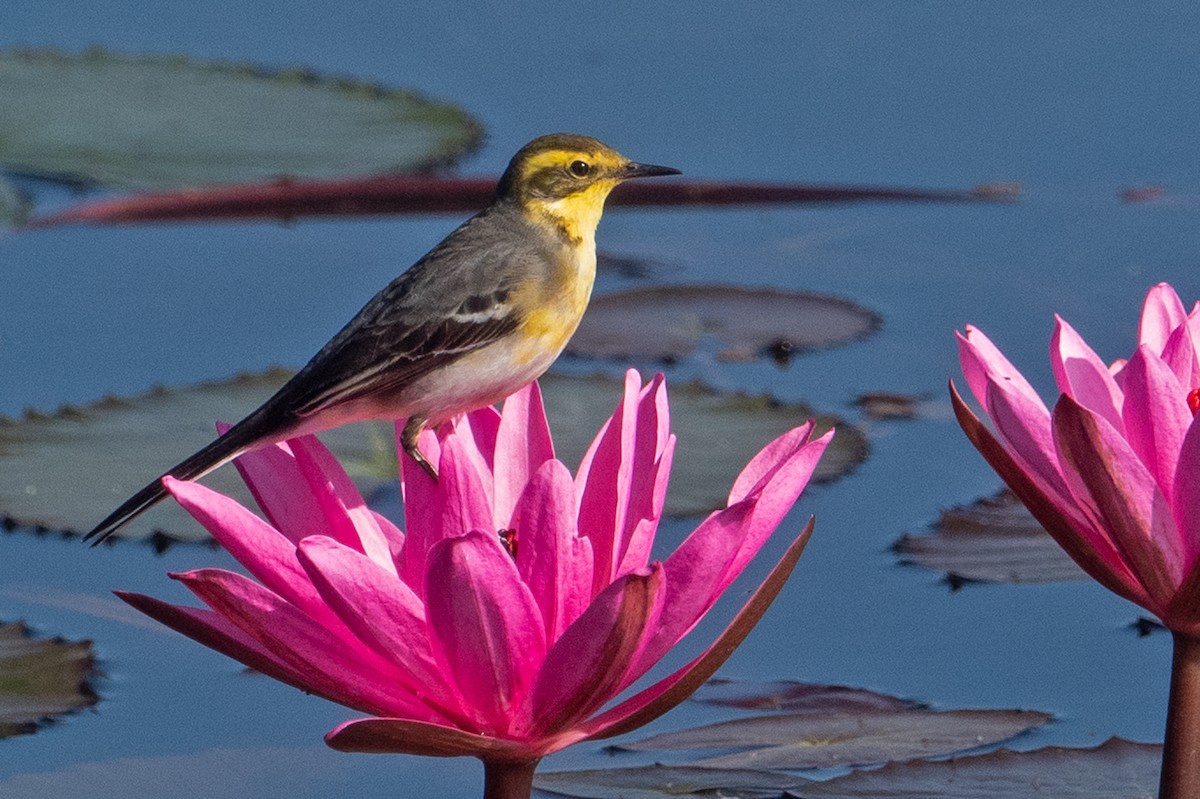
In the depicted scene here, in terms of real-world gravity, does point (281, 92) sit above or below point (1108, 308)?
above

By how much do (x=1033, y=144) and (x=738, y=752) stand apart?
2994 mm

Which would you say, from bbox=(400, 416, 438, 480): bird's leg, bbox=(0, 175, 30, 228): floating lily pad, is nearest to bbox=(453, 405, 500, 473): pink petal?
bbox=(400, 416, 438, 480): bird's leg

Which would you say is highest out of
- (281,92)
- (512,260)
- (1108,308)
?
(281,92)

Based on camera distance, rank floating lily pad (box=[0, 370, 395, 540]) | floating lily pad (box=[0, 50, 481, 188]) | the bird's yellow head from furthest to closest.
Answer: floating lily pad (box=[0, 50, 481, 188]) < floating lily pad (box=[0, 370, 395, 540]) < the bird's yellow head

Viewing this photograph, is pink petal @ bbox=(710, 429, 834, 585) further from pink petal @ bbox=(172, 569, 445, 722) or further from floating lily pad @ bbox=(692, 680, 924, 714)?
floating lily pad @ bbox=(692, 680, 924, 714)

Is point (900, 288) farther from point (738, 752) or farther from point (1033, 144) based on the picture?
point (738, 752)

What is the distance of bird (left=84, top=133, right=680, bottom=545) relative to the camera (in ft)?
6.93

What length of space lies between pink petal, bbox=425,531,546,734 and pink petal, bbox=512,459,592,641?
0.05 m

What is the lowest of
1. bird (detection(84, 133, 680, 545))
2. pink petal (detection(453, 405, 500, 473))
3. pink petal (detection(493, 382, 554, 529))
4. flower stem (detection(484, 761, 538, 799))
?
flower stem (detection(484, 761, 538, 799))

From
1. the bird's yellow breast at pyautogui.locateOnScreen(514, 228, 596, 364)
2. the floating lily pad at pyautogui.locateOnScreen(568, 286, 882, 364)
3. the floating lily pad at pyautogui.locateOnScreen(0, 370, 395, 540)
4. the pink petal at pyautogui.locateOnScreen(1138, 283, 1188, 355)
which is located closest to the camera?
the pink petal at pyautogui.locateOnScreen(1138, 283, 1188, 355)

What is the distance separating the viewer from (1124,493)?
59.6 inches

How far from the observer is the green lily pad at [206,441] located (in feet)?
10.3

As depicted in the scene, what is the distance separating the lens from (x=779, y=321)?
4074 mm

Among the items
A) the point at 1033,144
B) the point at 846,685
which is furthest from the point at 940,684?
the point at 1033,144
